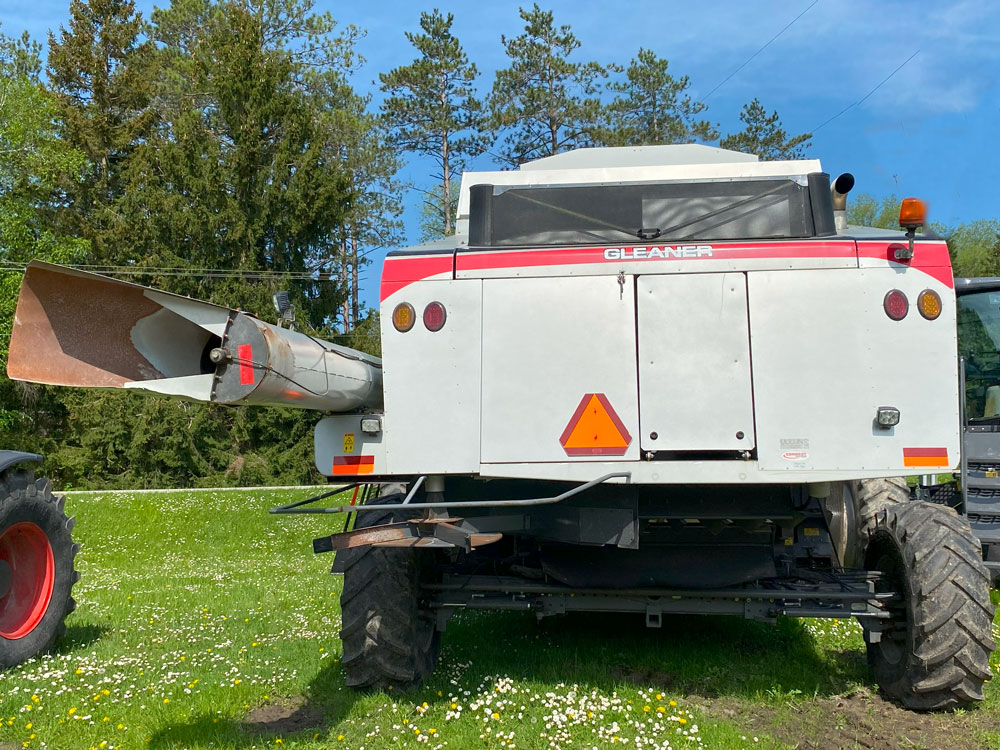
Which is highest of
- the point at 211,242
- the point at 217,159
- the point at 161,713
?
the point at 217,159

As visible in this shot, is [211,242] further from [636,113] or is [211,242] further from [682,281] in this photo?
[682,281]

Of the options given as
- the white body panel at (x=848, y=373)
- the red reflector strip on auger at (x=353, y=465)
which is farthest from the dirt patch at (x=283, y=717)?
the white body panel at (x=848, y=373)

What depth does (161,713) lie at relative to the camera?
5098 mm

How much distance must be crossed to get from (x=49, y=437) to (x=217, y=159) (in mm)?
11617

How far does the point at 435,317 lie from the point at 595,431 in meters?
0.99

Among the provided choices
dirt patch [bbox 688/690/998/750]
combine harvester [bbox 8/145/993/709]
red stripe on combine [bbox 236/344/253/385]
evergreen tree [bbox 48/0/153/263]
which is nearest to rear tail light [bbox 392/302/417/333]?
combine harvester [bbox 8/145/993/709]

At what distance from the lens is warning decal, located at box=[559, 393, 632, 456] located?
14.9 feet

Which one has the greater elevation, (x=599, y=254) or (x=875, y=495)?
(x=599, y=254)

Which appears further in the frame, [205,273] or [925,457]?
[205,273]

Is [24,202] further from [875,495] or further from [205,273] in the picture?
[875,495]

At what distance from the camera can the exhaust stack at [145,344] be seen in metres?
4.11

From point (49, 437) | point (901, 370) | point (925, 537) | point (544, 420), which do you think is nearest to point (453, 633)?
point (544, 420)

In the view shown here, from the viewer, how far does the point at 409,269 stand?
15.7 feet

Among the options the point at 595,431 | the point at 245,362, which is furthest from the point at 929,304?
the point at 245,362
